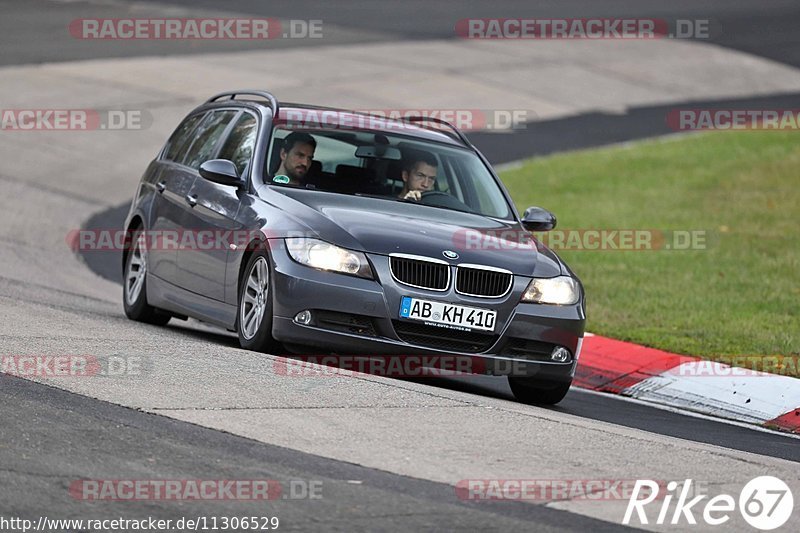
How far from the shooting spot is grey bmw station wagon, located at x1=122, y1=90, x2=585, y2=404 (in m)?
9.48

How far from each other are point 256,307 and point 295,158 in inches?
49.8

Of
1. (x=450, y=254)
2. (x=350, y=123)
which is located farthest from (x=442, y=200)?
(x=450, y=254)

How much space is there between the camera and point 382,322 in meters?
9.42

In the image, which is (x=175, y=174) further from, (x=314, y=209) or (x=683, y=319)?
(x=683, y=319)

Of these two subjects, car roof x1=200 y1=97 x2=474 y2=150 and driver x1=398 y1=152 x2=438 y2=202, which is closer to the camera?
driver x1=398 y1=152 x2=438 y2=202

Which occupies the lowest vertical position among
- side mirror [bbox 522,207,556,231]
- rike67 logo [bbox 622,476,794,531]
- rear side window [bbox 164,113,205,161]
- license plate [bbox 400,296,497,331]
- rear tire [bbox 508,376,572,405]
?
rear tire [bbox 508,376,572,405]

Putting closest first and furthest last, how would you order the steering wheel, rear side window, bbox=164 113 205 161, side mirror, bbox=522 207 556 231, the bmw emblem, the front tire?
the bmw emblem → the front tire → the steering wheel → side mirror, bbox=522 207 556 231 → rear side window, bbox=164 113 205 161

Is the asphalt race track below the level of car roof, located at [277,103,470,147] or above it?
below

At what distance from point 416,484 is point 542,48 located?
2900 centimetres

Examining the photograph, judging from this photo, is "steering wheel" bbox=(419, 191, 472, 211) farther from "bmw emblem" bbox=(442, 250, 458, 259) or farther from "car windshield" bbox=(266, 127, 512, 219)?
"bmw emblem" bbox=(442, 250, 458, 259)

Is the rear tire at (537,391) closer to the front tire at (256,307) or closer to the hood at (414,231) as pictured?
the hood at (414,231)

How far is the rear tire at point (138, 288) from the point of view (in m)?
12.0

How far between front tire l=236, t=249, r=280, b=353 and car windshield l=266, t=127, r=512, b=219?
0.78 m

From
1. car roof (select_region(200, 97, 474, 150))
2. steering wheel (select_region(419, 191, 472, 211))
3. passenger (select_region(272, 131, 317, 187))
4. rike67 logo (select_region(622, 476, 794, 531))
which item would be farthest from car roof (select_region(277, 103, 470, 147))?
rike67 logo (select_region(622, 476, 794, 531))
